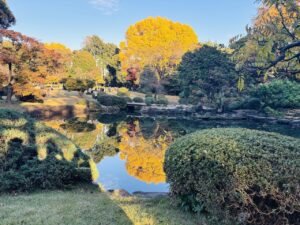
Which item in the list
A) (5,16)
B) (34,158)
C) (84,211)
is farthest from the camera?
(5,16)

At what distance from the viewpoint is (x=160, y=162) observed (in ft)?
26.3

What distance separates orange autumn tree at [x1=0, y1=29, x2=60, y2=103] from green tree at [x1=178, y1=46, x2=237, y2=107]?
12454mm

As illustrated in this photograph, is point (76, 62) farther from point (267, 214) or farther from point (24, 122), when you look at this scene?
point (267, 214)

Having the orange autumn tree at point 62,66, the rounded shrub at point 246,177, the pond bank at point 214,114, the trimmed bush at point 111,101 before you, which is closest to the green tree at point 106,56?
the orange autumn tree at point 62,66

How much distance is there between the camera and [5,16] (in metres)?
20.2

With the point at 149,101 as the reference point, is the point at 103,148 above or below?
below

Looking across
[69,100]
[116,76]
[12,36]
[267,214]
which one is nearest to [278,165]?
[267,214]

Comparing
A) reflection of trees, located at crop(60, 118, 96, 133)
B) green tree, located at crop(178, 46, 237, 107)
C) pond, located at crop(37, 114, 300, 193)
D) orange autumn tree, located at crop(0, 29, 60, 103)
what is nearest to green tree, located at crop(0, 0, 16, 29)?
orange autumn tree, located at crop(0, 29, 60, 103)

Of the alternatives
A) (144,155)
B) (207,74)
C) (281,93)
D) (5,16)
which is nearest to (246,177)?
(144,155)

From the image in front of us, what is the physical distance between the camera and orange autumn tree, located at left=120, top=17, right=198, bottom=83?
3497cm

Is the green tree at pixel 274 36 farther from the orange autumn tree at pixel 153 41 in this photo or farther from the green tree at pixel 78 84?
the orange autumn tree at pixel 153 41

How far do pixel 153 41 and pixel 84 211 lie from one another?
39066mm

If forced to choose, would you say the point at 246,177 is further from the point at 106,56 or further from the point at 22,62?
the point at 106,56

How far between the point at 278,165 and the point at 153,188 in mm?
3873
